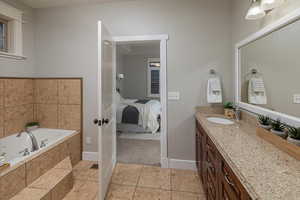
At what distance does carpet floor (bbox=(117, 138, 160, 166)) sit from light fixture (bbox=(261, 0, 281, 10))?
2362 mm

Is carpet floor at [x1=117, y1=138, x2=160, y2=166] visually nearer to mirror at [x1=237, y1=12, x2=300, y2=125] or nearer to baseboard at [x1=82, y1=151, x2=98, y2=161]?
baseboard at [x1=82, y1=151, x2=98, y2=161]

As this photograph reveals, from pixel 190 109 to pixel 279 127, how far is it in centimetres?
122

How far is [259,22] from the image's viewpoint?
1.45 metres

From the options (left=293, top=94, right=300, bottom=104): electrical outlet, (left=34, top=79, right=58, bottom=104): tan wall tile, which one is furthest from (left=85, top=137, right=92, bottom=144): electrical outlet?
(left=293, top=94, right=300, bottom=104): electrical outlet

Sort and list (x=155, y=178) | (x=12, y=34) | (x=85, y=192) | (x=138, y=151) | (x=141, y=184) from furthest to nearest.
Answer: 1. (x=138, y=151)
2. (x=12, y=34)
3. (x=155, y=178)
4. (x=141, y=184)
5. (x=85, y=192)

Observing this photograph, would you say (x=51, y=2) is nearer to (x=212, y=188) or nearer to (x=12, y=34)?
(x=12, y=34)

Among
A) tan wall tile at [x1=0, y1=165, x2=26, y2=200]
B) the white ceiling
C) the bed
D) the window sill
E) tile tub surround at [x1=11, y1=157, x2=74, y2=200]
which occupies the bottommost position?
tile tub surround at [x1=11, y1=157, x2=74, y2=200]

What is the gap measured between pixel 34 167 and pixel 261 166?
2.17 metres

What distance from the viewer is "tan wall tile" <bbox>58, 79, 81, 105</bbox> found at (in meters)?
2.48

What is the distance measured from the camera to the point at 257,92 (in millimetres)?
1505

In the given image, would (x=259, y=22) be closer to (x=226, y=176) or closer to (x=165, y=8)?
(x=165, y=8)

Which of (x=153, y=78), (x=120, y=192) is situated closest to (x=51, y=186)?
(x=120, y=192)

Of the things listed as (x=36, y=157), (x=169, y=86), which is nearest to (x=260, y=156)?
(x=169, y=86)

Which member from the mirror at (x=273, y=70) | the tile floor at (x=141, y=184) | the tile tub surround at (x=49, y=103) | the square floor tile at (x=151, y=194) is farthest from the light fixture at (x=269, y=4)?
the tile tub surround at (x=49, y=103)
